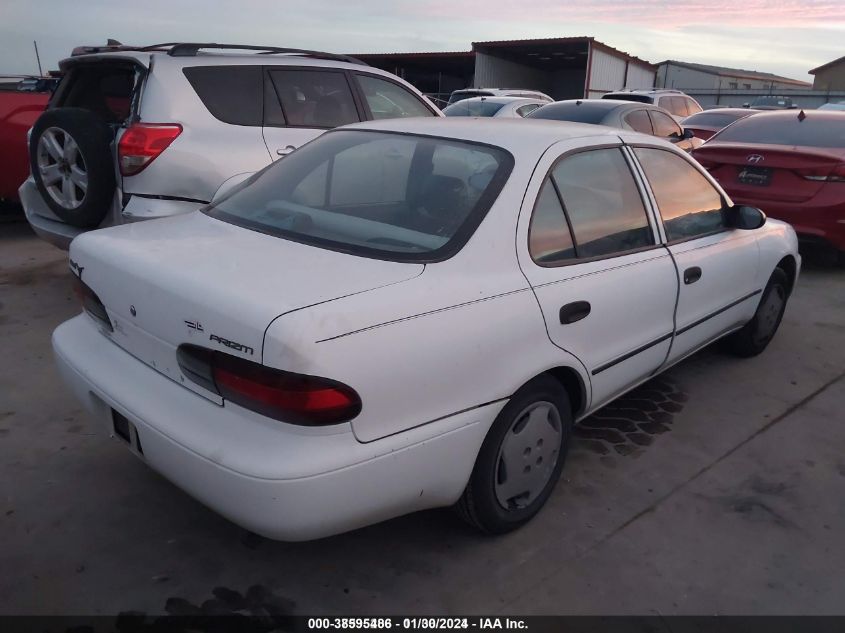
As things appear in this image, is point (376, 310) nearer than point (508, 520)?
Yes

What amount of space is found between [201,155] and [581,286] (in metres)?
2.79

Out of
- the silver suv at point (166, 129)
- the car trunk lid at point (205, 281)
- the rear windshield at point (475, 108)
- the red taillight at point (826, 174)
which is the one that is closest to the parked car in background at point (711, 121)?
the rear windshield at point (475, 108)

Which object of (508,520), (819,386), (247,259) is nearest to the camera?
(247,259)

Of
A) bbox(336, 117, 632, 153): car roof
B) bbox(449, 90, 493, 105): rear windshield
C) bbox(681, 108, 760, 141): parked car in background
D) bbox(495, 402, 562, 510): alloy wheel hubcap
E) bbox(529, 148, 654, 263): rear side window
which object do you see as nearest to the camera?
bbox(495, 402, 562, 510): alloy wheel hubcap

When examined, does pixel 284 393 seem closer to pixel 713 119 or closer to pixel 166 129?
pixel 166 129

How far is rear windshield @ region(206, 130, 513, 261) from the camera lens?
97.0 inches

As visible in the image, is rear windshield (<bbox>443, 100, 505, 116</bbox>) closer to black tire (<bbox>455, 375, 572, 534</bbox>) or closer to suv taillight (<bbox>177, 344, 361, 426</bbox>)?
black tire (<bbox>455, 375, 572, 534</bbox>)

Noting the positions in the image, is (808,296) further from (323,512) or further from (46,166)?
(46,166)

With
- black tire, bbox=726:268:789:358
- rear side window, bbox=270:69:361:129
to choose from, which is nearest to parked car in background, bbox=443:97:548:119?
rear side window, bbox=270:69:361:129

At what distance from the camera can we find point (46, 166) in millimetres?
4637

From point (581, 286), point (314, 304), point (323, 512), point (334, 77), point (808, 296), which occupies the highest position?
point (334, 77)

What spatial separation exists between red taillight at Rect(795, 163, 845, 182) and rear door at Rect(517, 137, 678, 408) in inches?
149

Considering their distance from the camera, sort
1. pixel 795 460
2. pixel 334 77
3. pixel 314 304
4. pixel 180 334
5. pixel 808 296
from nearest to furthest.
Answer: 1. pixel 314 304
2. pixel 180 334
3. pixel 795 460
4. pixel 334 77
5. pixel 808 296

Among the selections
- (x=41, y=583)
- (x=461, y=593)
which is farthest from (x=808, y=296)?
(x=41, y=583)
